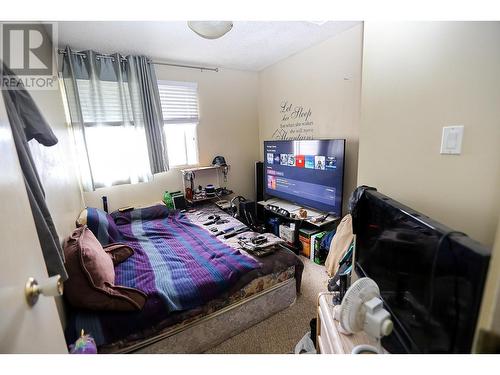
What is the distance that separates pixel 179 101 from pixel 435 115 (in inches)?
114

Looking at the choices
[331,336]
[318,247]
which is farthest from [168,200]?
[331,336]

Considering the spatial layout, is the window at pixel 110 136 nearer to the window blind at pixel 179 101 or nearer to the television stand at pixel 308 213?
the window blind at pixel 179 101

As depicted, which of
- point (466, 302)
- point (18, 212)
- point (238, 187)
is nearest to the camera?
point (466, 302)

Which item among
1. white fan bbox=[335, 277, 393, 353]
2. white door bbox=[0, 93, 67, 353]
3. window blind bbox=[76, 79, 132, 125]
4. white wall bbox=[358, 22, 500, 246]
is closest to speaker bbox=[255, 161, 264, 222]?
window blind bbox=[76, 79, 132, 125]

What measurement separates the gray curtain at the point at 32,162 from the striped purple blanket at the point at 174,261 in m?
0.59

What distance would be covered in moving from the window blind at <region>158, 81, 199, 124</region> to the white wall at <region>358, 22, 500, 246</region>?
8.14 ft

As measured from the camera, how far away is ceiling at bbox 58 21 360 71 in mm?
1969

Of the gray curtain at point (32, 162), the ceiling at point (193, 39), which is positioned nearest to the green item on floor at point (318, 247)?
the ceiling at point (193, 39)

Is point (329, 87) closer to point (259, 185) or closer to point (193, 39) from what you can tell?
point (193, 39)

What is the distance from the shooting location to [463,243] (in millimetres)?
544

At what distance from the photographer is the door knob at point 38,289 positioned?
0.63m
